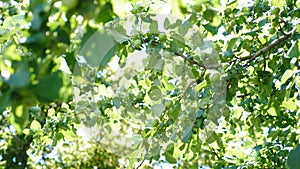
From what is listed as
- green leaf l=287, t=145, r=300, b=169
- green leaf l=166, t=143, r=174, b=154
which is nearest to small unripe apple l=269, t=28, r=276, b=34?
green leaf l=166, t=143, r=174, b=154

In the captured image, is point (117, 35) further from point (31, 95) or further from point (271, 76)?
point (31, 95)

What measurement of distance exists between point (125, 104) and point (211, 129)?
1.04 ft

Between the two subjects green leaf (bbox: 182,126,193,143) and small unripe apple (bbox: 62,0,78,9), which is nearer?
small unripe apple (bbox: 62,0,78,9)

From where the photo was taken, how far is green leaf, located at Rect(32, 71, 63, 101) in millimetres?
581

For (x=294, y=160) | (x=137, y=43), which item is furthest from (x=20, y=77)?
(x=137, y=43)

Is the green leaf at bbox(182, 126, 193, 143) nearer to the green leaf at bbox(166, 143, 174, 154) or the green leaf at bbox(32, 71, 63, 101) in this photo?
the green leaf at bbox(166, 143, 174, 154)

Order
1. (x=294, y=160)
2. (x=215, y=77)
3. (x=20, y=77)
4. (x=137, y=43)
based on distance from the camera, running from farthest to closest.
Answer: (x=215, y=77) < (x=137, y=43) < (x=294, y=160) < (x=20, y=77)

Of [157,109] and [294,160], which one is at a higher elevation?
[157,109]

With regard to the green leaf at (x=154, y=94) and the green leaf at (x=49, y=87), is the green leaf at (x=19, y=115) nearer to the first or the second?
the green leaf at (x=49, y=87)

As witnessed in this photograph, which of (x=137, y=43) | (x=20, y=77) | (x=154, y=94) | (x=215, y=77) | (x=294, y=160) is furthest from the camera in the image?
(x=154, y=94)

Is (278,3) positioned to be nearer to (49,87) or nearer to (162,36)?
(162,36)

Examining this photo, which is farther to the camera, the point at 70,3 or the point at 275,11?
the point at 275,11

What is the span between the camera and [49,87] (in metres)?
0.59

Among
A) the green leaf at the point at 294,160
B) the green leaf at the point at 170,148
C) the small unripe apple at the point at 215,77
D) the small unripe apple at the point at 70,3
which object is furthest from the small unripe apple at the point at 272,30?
the small unripe apple at the point at 70,3
